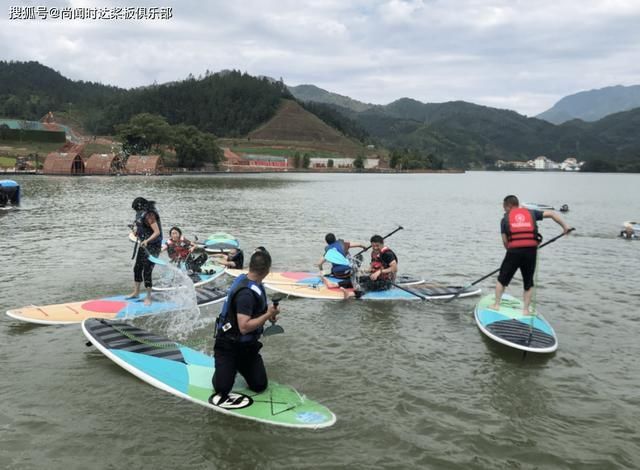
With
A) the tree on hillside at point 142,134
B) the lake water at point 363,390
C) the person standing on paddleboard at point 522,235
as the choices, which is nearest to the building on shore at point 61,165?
the tree on hillside at point 142,134

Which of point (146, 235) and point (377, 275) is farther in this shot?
point (377, 275)

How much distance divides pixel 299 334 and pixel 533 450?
5.42 m

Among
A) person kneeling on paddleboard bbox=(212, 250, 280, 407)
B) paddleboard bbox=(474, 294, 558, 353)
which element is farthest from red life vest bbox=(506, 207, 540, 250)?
person kneeling on paddleboard bbox=(212, 250, 280, 407)

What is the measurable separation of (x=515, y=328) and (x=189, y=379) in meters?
6.72

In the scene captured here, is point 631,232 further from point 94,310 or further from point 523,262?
point 94,310

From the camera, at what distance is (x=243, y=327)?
630cm

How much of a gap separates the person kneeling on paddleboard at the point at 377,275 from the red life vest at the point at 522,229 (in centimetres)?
380

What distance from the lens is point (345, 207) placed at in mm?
44406

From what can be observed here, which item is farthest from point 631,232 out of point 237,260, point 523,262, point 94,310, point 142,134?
point 142,134

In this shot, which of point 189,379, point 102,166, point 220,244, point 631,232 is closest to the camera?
point 189,379

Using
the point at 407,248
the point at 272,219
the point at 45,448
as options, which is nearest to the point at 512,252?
the point at 45,448

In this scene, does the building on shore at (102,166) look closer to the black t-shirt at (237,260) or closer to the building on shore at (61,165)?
the building on shore at (61,165)

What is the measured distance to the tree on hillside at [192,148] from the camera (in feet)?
375

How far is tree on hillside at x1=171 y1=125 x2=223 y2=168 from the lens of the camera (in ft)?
375
